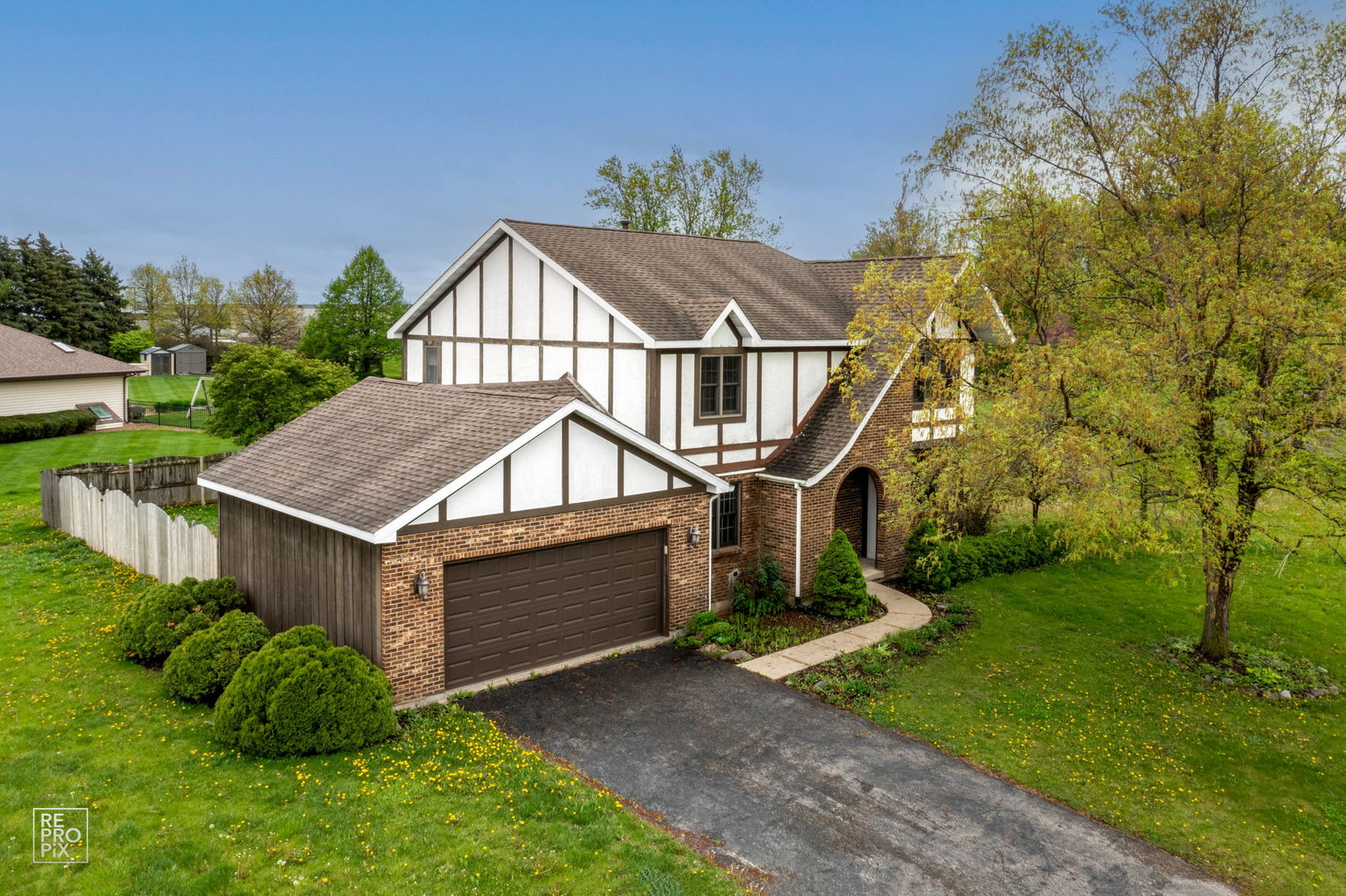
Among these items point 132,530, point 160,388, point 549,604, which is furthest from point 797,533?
point 160,388

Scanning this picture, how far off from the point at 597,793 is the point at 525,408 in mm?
6505

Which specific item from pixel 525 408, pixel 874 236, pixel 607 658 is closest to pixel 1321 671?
pixel 607 658

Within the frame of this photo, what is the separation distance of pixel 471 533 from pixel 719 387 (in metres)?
7.04

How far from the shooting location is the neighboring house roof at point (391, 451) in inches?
515

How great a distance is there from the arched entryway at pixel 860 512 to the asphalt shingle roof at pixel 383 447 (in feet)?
26.2

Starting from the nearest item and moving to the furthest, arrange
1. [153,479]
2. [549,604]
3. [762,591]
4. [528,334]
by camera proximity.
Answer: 1. [549,604]
2. [762,591]
3. [528,334]
4. [153,479]

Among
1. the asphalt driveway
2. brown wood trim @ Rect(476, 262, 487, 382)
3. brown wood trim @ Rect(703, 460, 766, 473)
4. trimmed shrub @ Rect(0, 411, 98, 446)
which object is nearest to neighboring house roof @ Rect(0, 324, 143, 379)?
trimmed shrub @ Rect(0, 411, 98, 446)

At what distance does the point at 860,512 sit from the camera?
73.0 ft

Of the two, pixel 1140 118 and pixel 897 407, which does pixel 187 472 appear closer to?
pixel 897 407

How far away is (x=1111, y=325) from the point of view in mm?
15328

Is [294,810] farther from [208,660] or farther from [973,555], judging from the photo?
[973,555]

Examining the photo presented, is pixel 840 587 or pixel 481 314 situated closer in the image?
pixel 840 587

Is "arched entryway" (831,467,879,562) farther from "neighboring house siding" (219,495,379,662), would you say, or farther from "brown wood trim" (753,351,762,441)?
"neighboring house siding" (219,495,379,662)

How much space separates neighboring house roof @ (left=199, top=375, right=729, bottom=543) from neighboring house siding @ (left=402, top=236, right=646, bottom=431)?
883 millimetres
